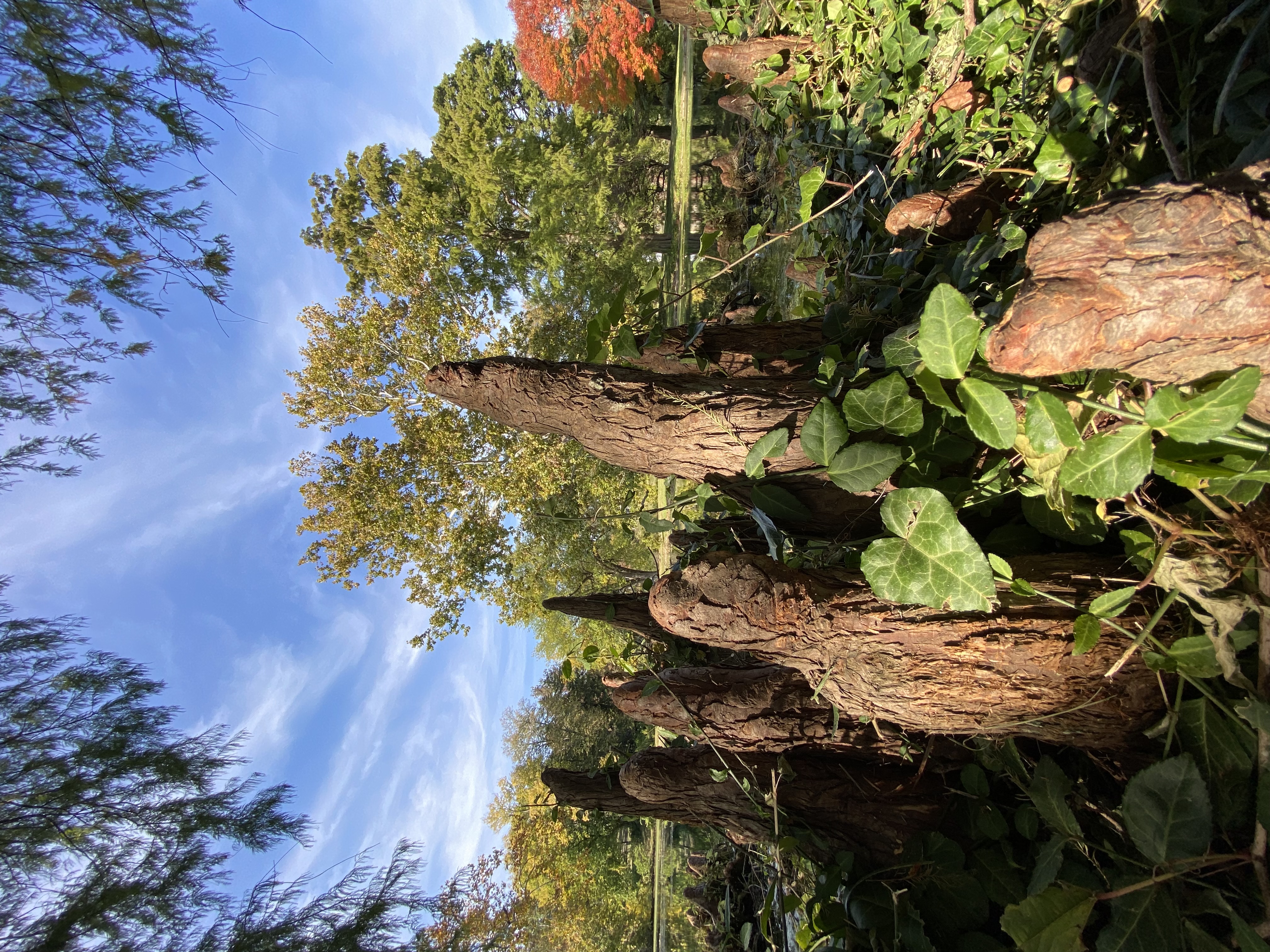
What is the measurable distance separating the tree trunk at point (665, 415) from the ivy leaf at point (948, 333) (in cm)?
62

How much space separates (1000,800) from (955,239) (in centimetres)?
224

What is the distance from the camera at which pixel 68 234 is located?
3367mm

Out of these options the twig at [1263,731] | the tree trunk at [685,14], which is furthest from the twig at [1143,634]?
the tree trunk at [685,14]

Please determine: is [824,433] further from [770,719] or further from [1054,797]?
[770,719]

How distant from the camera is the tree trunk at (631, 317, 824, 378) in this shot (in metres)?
2.77

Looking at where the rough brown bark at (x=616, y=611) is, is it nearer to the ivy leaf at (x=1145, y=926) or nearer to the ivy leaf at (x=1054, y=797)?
the ivy leaf at (x=1054, y=797)

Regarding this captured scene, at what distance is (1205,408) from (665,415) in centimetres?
149

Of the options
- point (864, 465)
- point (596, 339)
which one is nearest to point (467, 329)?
point (596, 339)

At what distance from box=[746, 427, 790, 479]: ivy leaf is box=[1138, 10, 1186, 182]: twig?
1.25 meters

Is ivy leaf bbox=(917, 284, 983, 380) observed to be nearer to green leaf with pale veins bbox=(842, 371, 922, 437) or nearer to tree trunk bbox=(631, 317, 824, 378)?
green leaf with pale veins bbox=(842, 371, 922, 437)

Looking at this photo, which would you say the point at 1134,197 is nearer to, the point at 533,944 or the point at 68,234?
the point at 68,234

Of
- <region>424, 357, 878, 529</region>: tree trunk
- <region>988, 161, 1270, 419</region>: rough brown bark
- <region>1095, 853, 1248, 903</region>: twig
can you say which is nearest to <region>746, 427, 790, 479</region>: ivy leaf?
<region>424, 357, 878, 529</region>: tree trunk

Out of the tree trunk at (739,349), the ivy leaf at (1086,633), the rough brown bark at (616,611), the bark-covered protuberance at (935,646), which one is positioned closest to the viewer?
the ivy leaf at (1086,633)

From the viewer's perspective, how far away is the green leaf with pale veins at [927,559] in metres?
1.52
